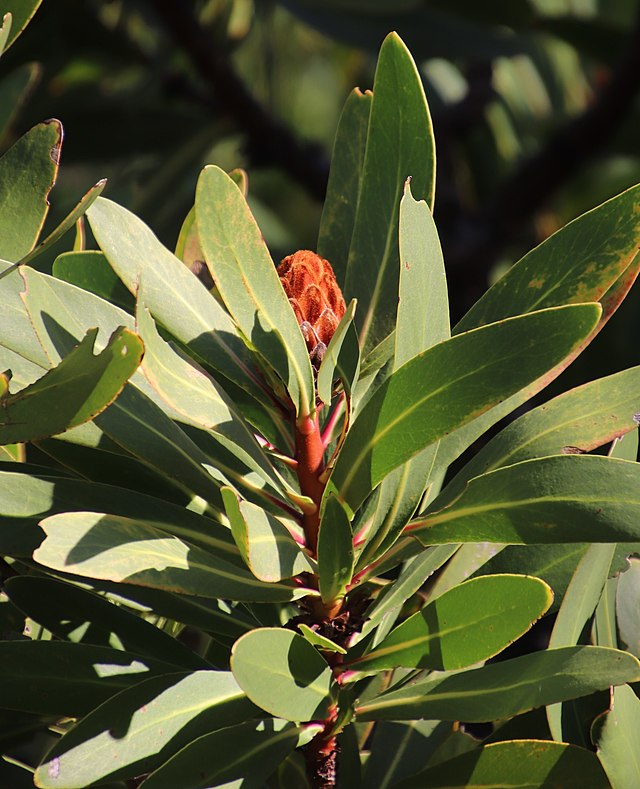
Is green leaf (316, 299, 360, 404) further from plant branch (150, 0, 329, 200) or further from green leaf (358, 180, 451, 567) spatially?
plant branch (150, 0, 329, 200)

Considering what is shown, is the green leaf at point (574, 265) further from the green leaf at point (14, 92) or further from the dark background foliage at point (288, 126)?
the dark background foliage at point (288, 126)

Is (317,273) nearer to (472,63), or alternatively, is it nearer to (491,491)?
(491,491)

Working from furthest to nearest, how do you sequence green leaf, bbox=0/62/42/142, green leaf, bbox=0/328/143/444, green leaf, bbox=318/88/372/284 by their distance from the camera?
green leaf, bbox=0/62/42/142, green leaf, bbox=318/88/372/284, green leaf, bbox=0/328/143/444

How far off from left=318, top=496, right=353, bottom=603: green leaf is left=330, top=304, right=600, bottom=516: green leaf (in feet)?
0.06

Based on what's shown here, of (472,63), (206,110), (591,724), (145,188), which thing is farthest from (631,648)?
(472,63)

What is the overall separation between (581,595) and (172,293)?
1.04 feet

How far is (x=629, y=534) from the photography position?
553mm

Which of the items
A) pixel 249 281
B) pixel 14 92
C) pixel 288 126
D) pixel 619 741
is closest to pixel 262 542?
pixel 249 281

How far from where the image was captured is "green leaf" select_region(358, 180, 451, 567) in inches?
22.7

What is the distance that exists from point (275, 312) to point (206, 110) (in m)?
1.43

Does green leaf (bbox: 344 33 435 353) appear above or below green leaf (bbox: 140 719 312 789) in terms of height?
above

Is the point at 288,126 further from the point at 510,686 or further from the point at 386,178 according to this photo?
the point at 510,686

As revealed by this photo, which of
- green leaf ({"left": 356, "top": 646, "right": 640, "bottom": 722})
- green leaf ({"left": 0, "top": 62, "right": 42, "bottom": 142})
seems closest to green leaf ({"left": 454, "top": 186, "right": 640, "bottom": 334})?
green leaf ({"left": 356, "top": 646, "right": 640, "bottom": 722})

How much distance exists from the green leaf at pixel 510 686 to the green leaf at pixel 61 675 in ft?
0.52
